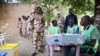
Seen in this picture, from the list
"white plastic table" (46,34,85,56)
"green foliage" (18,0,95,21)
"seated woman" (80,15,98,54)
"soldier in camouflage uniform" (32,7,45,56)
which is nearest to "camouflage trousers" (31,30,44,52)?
"soldier in camouflage uniform" (32,7,45,56)

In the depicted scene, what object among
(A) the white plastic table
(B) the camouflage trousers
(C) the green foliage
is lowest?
(B) the camouflage trousers

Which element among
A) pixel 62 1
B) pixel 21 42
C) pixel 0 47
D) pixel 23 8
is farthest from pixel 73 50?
pixel 62 1

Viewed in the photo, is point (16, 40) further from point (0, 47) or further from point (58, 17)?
point (0, 47)

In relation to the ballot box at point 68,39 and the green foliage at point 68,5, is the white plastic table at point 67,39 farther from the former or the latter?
the green foliage at point 68,5

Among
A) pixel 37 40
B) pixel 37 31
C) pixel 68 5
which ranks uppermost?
pixel 68 5

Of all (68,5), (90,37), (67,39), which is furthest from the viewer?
(68,5)

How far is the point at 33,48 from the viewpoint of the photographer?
9.80 meters

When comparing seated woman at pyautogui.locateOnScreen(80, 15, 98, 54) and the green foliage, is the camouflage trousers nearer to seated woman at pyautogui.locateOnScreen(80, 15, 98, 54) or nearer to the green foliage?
seated woman at pyautogui.locateOnScreen(80, 15, 98, 54)

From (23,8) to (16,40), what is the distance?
1359 mm

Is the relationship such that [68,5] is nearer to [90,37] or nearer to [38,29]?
[38,29]

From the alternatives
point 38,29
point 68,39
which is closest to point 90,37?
point 68,39

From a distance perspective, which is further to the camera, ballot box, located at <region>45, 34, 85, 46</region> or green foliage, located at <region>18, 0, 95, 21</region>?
green foliage, located at <region>18, 0, 95, 21</region>

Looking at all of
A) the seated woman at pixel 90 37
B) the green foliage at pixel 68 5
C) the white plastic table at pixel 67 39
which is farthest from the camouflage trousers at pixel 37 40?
the green foliage at pixel 68 5

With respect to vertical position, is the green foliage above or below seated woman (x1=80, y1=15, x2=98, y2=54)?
above
